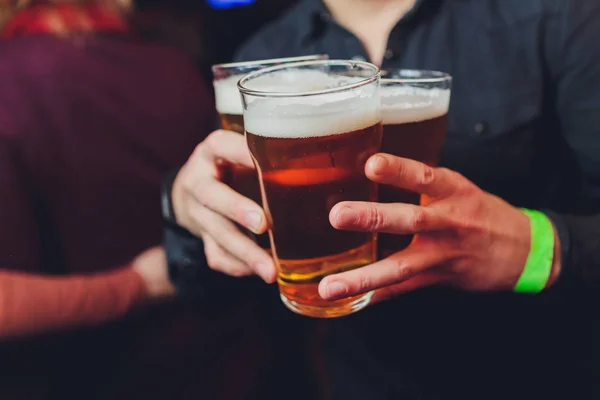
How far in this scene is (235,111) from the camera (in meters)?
0.86

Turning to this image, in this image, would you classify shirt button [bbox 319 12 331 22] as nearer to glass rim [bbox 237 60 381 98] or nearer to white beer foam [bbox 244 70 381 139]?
glass rim [bbox 237 60 381 98]

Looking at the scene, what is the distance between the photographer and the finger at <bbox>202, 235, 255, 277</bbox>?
881mm

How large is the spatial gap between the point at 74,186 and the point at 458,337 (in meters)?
1.18

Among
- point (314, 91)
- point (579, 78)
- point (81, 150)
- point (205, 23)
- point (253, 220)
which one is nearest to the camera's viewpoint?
point (314, 91)

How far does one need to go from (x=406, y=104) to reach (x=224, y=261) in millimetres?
398

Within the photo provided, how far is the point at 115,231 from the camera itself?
167 centimetres

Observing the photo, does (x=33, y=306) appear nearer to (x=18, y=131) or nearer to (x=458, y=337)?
(x=18, y=131)

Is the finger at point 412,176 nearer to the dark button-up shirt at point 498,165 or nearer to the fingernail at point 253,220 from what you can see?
the fingernail at point 253,220

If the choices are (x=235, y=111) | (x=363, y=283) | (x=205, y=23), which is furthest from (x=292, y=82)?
(x=205, y=23)

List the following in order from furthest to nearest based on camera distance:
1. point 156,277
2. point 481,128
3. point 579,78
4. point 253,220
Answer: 1. point 156,277
2. point 481,128
3. point 579,78
4. point 253,220

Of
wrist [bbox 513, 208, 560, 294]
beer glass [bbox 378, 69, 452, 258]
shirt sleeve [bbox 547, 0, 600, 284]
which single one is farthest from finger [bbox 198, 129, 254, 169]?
shirt sleeve [bbox 547, 0, 600, 284]

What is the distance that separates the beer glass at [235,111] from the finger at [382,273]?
0.20 meters

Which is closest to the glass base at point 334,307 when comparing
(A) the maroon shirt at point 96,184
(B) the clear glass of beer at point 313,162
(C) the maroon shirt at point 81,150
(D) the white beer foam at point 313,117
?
(B) the clear glass of beer at point 313,162

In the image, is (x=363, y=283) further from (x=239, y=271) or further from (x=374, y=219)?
(x=239, y=271)
